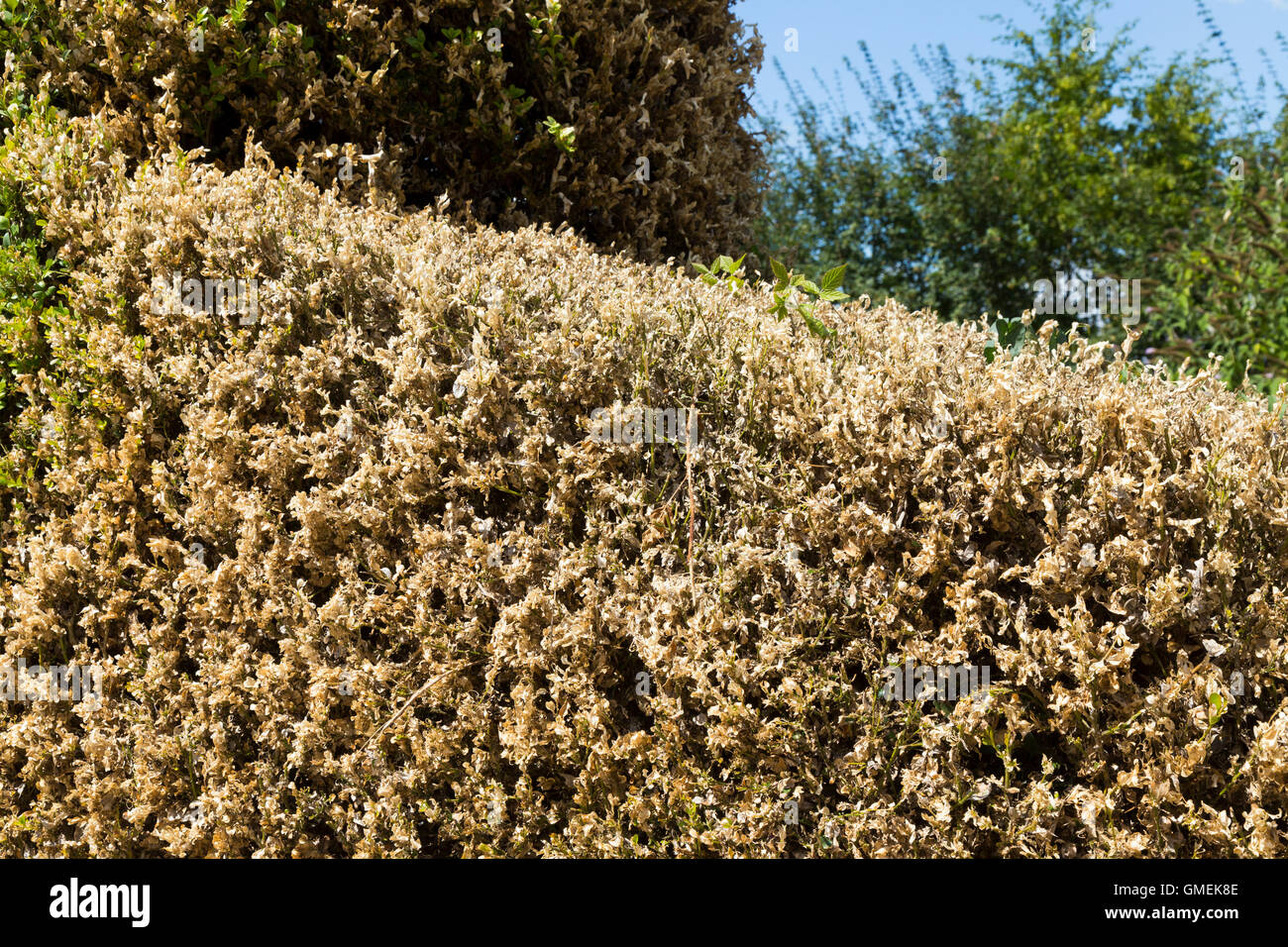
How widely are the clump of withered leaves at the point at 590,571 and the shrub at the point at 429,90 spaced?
77 centimetres

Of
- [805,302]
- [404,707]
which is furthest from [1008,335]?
[404,707]

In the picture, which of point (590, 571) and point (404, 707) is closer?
point (590, 571)

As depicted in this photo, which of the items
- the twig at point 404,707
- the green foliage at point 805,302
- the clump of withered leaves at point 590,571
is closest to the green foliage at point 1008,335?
the clump of withered leaves at point 590,571

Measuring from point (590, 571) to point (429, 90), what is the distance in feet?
9.59

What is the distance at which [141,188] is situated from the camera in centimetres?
406

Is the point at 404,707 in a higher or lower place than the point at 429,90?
lower

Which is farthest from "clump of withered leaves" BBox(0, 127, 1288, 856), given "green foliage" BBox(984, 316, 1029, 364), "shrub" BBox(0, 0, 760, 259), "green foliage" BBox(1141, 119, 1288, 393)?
"green foliage" BBox(1141, 119, 1288, 393)

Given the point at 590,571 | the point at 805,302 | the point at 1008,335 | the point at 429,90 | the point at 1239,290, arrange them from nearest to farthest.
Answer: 1. the point at 590,571
2. the point at 805,302
3. the point at 1008,335
4. the point at 429,90
5. the point at 1239,290

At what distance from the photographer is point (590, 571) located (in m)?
3.02

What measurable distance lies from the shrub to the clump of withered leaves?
0.77 meters

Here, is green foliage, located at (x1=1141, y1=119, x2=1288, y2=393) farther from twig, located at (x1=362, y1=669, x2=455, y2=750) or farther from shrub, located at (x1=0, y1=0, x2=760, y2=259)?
twig, located at (x1=362, y1=669, x2=455, y2=750)

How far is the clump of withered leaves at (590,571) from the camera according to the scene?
2584 millimetres

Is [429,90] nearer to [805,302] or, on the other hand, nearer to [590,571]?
[805,302]

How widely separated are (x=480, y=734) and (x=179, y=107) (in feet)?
10.8
